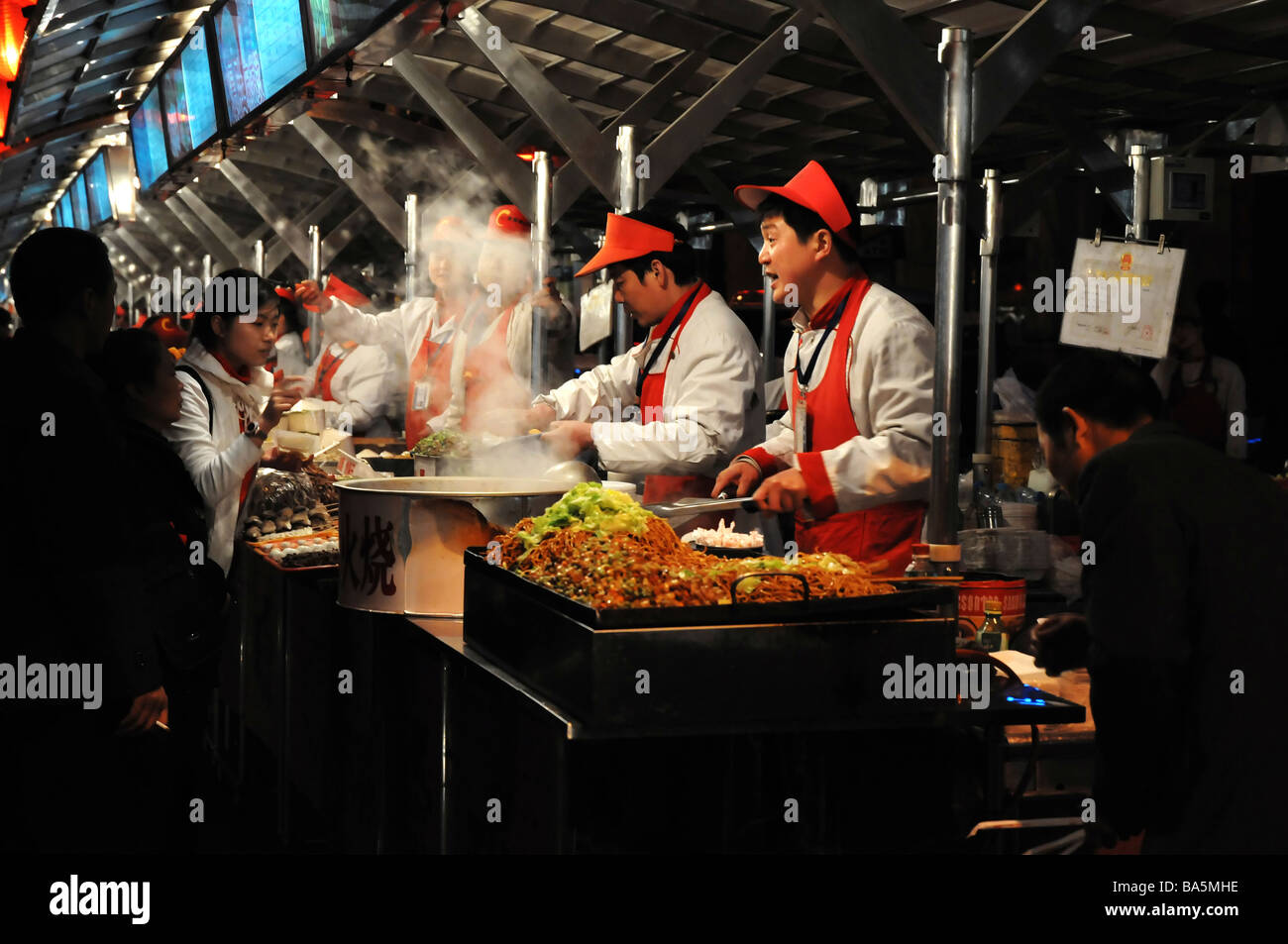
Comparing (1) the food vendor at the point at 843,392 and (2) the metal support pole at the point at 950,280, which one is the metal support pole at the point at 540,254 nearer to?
(1) the food vendor at the point at 843,392

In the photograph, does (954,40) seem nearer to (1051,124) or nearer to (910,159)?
(1051,124)

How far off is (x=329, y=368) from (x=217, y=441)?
5397 millimetres

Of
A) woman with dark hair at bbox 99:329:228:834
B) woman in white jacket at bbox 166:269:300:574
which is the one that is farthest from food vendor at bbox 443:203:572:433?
woman with dark hair at bbox 99:329:228:834

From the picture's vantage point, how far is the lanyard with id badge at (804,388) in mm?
4098

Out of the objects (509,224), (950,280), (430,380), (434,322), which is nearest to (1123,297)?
(950,280)

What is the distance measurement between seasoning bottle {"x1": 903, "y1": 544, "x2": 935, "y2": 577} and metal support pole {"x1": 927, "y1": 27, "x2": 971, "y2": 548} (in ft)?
1.57

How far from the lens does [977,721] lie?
2.55 meters

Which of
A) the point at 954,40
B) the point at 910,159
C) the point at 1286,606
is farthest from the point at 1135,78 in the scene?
the point at 1286,606

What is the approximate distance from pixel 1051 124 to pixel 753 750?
8042 millimetres

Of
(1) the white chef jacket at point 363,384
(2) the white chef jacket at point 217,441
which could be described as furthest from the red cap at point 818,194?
(1) the white chef jacket at point 363,384

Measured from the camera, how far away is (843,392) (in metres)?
4.06

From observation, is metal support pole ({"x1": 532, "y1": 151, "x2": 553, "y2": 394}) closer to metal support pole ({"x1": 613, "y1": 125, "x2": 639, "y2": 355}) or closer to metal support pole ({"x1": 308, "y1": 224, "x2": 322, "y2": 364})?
metal support pole ({"x1": 613, "y1": 125, "x2": 639, "y2": 355})

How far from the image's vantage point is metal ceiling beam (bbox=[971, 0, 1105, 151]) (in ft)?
13.6
